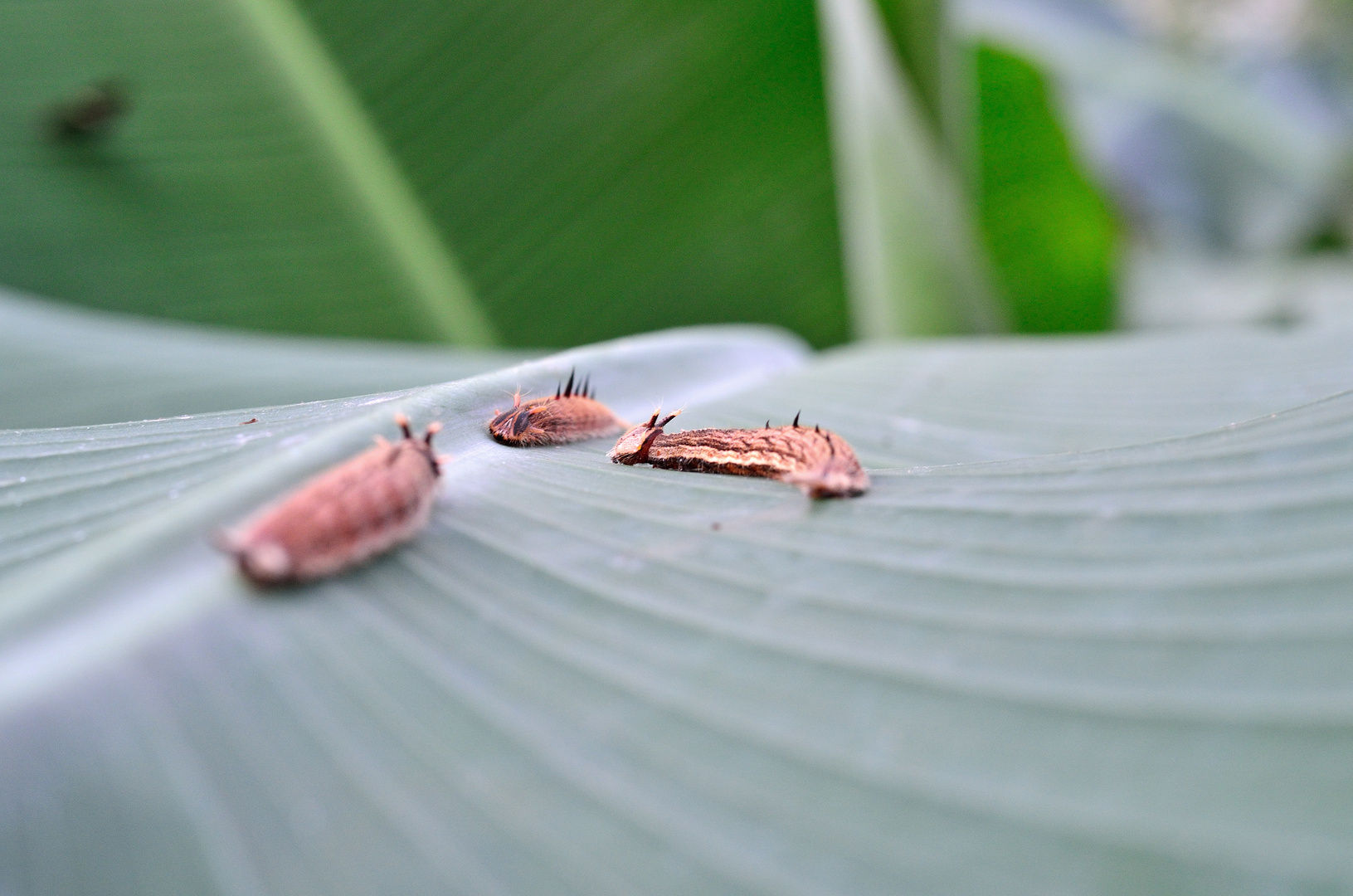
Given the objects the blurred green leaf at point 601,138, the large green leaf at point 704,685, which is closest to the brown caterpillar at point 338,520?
the large green leaf at point 704,685

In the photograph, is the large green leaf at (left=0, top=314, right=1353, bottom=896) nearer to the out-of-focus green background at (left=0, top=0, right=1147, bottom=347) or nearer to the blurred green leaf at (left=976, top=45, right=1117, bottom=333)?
the out-of-focus green background at (left=0, top=0, right=1147, bottom=347)

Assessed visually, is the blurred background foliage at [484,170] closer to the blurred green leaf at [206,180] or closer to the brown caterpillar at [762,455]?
the blurred green leaf at [206,180]

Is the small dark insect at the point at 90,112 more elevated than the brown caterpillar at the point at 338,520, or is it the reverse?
the small dark insect at the point at 90,112

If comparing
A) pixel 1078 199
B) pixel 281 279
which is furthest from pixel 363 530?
pixel 1078 199

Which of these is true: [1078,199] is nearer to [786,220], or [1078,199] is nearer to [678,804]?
[786,220]

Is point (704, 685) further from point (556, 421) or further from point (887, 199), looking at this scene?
point (887, 199)

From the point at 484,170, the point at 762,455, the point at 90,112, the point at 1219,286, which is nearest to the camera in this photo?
the point at 762,455

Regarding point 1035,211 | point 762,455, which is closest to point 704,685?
point 762,455
